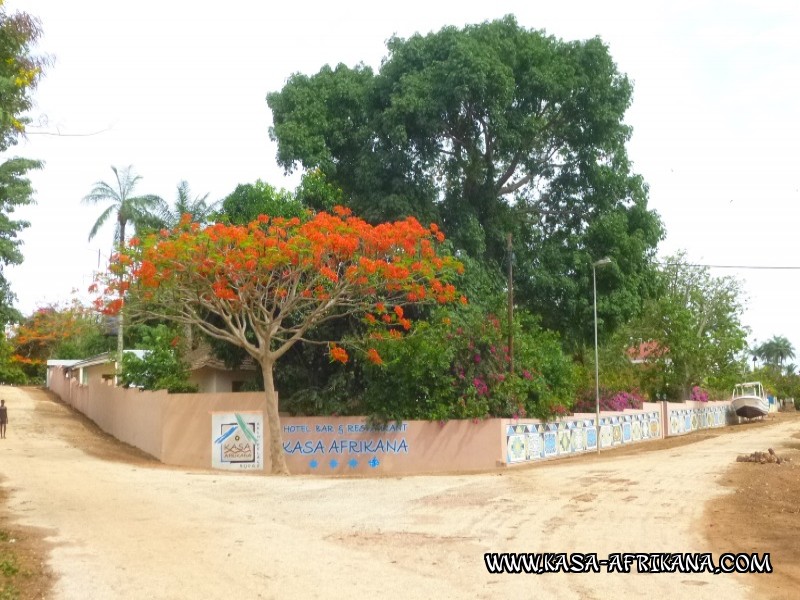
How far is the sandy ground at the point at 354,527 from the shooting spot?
9.39m

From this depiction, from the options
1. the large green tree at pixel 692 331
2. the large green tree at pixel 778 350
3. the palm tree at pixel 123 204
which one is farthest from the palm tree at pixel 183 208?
the large green tree at pixel 778 350

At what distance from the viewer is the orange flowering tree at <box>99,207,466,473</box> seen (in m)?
21.7

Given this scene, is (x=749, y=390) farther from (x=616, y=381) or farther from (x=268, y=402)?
(x=268, y=402)

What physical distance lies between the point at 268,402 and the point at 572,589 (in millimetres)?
15472

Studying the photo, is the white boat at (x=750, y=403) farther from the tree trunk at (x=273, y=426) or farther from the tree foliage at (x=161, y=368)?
the tree trunk at (x=273, y=426)

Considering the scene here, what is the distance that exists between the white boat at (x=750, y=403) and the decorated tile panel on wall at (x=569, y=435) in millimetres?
17332

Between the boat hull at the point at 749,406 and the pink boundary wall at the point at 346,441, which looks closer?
the pink boundary wall at the point at 346,441

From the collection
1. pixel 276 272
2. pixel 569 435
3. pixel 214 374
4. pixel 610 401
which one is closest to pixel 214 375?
pixel 214 374

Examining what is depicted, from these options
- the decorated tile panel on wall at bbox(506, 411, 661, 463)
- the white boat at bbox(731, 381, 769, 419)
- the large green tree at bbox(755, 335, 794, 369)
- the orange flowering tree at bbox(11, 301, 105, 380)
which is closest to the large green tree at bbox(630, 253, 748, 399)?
the white boat at bbox(731, 381, 769, 419)

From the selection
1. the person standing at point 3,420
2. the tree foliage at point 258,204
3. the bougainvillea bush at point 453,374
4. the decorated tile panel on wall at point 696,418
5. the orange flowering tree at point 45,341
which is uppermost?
the tree foliage at point 258,204

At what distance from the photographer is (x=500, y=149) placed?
100 feet

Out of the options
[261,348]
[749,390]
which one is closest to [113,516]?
[261,348]

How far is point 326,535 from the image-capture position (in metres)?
12.7

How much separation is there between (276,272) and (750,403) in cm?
4130
